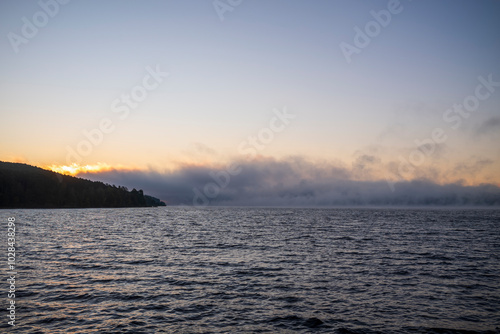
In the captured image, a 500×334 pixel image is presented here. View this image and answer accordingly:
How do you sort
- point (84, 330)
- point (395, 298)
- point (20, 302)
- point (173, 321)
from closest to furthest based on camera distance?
1. point (84, 330)
2. point (173, 321)
3. point (20, 302)
4. point (395, 298)

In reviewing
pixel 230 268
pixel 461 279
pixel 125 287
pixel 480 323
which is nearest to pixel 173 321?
pixel 125 287

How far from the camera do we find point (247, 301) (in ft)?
67.6

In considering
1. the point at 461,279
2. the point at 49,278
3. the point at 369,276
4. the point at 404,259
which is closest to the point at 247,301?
the point at 369,276

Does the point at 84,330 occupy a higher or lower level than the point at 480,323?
higher

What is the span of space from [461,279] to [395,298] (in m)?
10.6

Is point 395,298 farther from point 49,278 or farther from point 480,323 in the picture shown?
point 49,278

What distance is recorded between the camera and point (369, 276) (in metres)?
28.0

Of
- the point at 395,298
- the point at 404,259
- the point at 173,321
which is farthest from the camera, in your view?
the point at 404,259

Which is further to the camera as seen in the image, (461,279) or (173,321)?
(461,279)

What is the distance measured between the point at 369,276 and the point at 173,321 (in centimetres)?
1912

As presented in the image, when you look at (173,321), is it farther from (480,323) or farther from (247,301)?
(480,323)

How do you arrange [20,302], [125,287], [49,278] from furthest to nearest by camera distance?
[49,278]
[125,287]
[20,302]

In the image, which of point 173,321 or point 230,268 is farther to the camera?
point 230,268

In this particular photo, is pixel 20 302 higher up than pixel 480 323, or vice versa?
pixel 20 302
